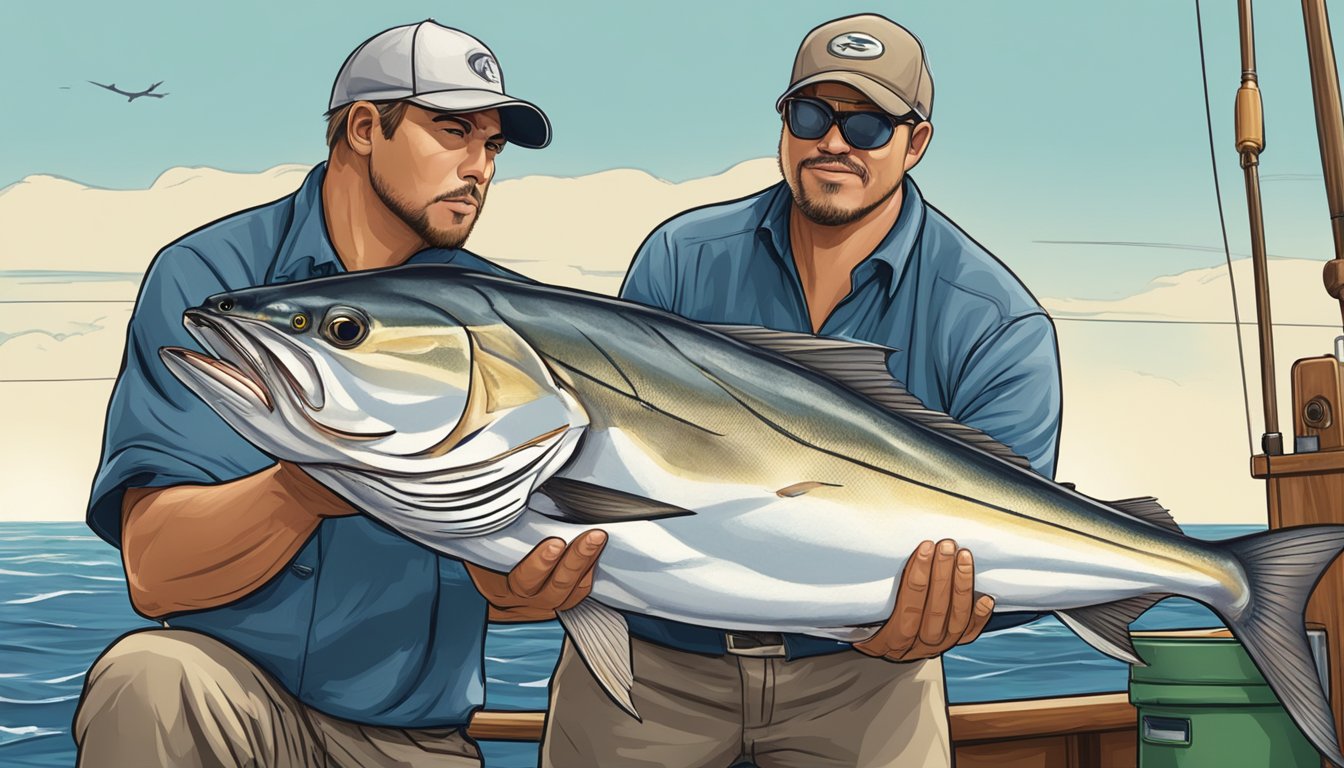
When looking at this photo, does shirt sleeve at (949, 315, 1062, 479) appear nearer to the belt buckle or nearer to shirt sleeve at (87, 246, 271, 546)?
the belt buckle

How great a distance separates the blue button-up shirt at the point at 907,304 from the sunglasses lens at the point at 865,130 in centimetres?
18

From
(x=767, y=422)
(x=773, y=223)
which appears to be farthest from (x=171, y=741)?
(x=773, y=223)

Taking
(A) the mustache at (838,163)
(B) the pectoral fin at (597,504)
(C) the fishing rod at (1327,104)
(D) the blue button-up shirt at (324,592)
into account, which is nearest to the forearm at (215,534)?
(D) the blue button-up shirt at (324,592)

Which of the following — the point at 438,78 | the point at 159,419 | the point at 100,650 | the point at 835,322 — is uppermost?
the point at 438,78

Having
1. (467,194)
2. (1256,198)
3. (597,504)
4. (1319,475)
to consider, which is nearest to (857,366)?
(597,504)

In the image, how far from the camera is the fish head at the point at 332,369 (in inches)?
68.4

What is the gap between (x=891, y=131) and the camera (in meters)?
2.81

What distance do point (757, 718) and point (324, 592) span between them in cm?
105

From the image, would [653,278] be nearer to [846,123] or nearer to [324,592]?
[846,123]

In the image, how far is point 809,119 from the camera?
111 inches

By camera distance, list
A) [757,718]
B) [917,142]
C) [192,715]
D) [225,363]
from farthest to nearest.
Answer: [917,142] < [757,718] < [192,715] < [225,363]

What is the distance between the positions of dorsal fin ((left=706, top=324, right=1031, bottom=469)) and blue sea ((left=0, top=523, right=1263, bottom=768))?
375 inches

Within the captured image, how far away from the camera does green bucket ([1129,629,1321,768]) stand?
3.12 metres

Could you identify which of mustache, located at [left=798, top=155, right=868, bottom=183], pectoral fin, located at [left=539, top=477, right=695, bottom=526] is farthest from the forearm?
mustache, located at [left=798, top=155, right=868, bottom=183]
